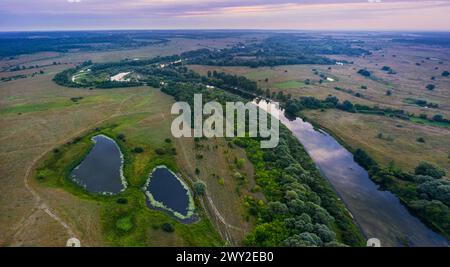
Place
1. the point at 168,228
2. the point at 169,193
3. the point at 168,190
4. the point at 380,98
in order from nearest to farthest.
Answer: the point at 168,228
the point at 169,193
the point at 168,190
the point at 380,98

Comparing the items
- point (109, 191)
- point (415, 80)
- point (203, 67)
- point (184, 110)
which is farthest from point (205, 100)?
point (415, 80)

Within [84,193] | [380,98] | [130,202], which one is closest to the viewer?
[130,202]

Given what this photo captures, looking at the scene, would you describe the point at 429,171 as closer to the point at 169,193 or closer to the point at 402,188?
the point at 402,188

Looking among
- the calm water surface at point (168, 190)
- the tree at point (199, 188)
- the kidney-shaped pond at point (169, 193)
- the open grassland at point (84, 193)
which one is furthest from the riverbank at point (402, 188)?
the calm water surface at point (168, 190)

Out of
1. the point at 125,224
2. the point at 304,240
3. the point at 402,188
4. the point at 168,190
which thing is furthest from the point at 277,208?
the point at 402,188

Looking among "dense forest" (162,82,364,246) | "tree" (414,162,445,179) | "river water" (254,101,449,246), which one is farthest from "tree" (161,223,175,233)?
"tree" (414,162,445,179)

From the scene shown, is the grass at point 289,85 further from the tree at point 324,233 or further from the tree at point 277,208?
the tree at point 324,233
